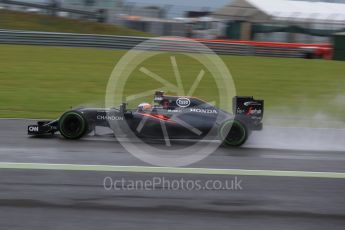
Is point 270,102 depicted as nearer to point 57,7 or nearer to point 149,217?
point 149,217

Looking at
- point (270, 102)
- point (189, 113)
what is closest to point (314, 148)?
point (189, 113)

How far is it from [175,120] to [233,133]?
2.64 feet

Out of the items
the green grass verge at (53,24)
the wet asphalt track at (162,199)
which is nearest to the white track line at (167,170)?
the wet asphalt track at (162,199)

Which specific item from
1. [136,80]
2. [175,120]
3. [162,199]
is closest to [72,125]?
[175,120]

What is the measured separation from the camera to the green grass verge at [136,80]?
12656 mm

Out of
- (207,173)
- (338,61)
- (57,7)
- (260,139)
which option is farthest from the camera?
(57,7)

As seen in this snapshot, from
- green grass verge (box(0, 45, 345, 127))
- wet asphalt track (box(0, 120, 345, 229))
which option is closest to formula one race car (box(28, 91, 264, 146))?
wet asphalt track (box(0, 120, 345, 229))

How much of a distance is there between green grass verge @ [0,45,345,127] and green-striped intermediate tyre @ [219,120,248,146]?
326 cm

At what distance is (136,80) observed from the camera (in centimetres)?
1602

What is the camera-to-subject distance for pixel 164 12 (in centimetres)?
3809

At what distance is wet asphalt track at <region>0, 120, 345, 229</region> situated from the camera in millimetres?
4684

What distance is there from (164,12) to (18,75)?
23.2 metres

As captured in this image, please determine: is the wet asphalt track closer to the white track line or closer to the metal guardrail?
the white track line

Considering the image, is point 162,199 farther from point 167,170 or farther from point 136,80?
point 136,80
